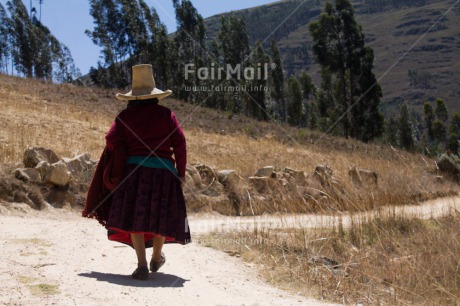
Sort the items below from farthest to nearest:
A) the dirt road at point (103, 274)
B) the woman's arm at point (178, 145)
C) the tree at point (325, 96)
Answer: the tree at point (325, 96) → the woman's arm at point (178, 145) → the dirt road at point (103, 274)

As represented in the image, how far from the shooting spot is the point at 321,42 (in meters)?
35.4

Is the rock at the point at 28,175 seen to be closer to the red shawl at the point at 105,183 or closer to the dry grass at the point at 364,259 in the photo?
the dry grass at the point at 364,259

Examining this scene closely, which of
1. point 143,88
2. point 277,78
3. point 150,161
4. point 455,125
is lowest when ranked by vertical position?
point 455,125

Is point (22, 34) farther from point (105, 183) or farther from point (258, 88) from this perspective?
point (105, 183)

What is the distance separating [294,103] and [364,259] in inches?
2374

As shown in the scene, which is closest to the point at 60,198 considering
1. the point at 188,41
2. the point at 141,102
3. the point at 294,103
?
the point at 141,102

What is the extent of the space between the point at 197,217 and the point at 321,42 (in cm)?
2779

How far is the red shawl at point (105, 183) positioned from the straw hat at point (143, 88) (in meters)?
0.44

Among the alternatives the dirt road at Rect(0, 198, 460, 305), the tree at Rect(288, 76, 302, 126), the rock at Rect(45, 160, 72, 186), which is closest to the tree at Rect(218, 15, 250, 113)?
the tree at Rect(288, 76, 302, 126)

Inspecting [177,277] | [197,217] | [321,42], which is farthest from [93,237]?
[321,42]

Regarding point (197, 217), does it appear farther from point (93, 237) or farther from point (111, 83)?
point (111, 83)

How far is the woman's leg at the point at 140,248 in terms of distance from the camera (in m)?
4.71

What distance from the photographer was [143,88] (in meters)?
4.96

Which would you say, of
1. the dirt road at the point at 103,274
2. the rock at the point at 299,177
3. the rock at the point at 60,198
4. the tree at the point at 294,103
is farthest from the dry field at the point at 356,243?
the tree at the point at 294,103
